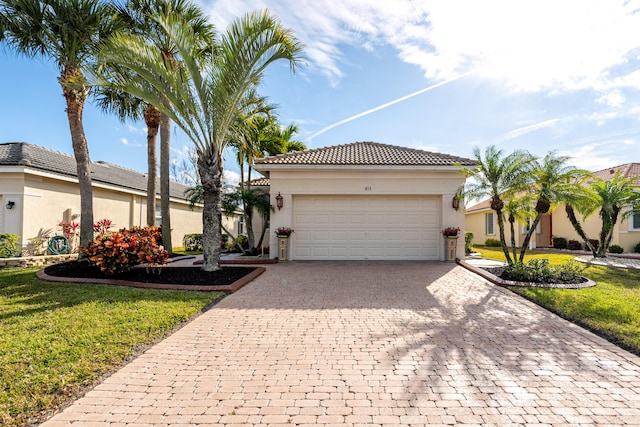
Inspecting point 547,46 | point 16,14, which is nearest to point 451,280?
point 547,46

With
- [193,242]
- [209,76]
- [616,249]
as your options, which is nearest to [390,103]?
[209,76]

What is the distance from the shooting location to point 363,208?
12086 millimetres

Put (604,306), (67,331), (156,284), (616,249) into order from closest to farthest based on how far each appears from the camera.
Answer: (67,331) → (604,306) → (156,284) → (616,249)

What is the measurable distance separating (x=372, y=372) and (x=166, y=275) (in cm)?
674

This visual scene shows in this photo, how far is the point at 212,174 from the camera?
8383 millimetres

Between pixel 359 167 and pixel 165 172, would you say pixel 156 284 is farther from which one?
pixel 359 167

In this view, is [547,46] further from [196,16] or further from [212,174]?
[196,16]

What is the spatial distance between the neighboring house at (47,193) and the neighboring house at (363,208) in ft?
28.4

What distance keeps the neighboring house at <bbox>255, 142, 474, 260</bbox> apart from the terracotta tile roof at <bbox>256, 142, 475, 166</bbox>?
4 cm

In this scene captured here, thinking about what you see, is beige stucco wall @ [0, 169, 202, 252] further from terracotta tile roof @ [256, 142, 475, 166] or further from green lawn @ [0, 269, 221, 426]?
terracotta tile roof @ [256, 142, 475, 166]

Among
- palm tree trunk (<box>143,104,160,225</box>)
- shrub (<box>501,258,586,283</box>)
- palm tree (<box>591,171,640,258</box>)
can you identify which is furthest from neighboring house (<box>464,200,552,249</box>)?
palm tree trunk (<box>143,104,160,225</box>)

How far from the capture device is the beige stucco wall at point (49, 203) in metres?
11.4

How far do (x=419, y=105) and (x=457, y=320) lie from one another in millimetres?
10721

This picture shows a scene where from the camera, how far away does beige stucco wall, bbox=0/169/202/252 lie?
11.4 metres
